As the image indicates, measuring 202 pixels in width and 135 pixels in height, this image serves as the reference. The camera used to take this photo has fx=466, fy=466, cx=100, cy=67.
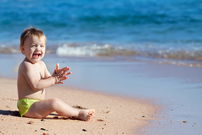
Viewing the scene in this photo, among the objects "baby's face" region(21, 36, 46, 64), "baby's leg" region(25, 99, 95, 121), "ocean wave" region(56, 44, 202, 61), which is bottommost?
"baby's leg" region(25, 99, 95, 121)

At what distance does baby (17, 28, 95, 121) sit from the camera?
4051mm

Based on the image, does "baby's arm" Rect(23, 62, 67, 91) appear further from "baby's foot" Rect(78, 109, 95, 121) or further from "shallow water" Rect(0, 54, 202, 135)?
"shallow water" Rect(0, 54, 202, 135)

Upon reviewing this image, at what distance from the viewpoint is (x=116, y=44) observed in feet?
33.8

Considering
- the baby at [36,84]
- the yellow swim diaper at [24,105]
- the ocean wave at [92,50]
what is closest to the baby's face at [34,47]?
the baby at [36,84]

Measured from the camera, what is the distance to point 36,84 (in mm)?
4078

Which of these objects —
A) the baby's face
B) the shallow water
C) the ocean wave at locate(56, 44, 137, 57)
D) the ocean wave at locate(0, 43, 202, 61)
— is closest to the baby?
the baby's face

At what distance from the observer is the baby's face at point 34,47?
4.11 metres

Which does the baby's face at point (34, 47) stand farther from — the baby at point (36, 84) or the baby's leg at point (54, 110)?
the baby's leg at point (54, 110)

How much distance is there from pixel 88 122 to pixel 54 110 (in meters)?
0.31

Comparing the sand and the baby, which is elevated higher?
the baby

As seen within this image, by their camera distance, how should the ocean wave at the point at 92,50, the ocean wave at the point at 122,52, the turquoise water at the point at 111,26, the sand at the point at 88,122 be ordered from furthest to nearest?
the turquoise water at the point at 111,26
the ocean wave at the point at 92,50
the ocean wave at the point at 122,52
the sand at the point at 88,122

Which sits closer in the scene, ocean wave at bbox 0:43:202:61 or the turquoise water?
ocean wave at bbox 0:43:202:61

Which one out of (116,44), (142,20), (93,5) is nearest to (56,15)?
(93,5)

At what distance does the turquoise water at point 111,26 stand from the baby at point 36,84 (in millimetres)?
4569
